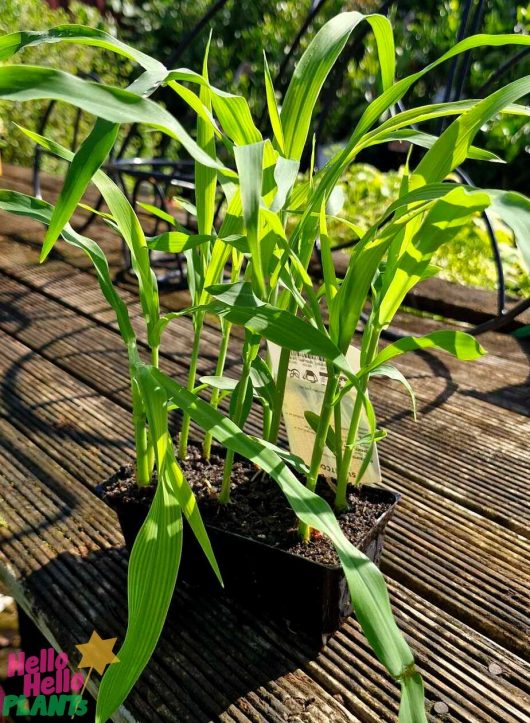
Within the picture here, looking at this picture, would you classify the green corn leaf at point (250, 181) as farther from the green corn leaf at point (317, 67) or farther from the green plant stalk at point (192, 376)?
the green plant stalk at point (192, 376)

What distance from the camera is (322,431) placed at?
30.6 inches

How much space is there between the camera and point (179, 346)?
166 cm

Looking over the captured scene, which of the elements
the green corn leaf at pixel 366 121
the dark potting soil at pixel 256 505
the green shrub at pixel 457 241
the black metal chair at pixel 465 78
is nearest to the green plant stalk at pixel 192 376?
the dark potting soil at pixel 256 505

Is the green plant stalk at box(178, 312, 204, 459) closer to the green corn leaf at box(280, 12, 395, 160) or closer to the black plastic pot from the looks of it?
the black plastic pot

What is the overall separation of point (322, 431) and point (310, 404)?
0.13 meters


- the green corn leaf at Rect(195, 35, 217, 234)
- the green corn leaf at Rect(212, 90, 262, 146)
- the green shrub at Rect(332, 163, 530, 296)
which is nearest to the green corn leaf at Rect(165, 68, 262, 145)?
the green corn leaf at Rect(212, 90, 262, 146)

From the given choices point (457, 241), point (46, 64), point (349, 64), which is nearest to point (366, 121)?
point (457, 241)

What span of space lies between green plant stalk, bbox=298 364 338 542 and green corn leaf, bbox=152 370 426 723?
0.13m

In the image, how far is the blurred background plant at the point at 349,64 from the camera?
123 inches

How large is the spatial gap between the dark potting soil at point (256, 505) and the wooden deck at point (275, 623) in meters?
0.12

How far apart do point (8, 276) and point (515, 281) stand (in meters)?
1.97

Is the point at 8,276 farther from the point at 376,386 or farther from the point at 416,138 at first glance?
the point at 416,138

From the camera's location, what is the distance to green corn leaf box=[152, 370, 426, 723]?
53cm

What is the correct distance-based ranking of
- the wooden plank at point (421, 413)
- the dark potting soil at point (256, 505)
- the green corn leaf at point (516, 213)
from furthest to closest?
the wooden plank at point (421, 413), the dark potting soil at point (256, 505), the green corn leaf at point (516, 213)
